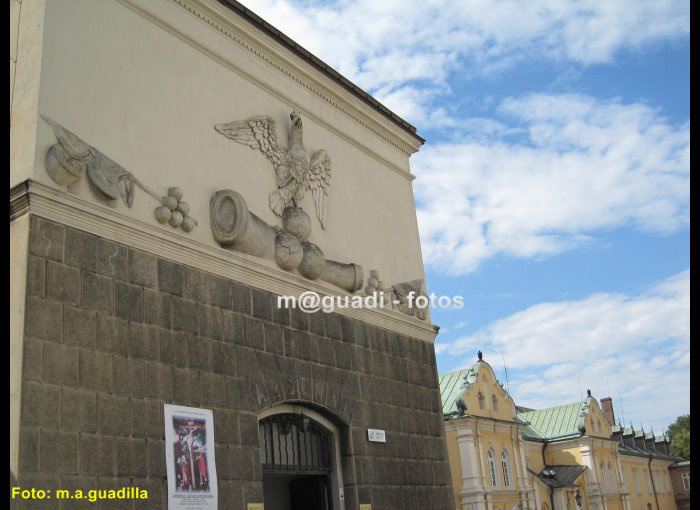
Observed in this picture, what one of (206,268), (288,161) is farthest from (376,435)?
(288,161)

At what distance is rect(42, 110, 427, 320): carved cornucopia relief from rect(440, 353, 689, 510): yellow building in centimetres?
2113

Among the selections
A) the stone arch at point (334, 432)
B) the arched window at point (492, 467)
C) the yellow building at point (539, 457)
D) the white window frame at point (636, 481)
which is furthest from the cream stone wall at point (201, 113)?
the white window frame at point (636, 481)

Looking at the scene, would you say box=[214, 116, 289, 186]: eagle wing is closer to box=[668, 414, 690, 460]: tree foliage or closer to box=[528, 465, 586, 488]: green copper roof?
box=[528, 465, 586, 488]: green copper roof

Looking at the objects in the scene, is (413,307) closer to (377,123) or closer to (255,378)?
(377,123)

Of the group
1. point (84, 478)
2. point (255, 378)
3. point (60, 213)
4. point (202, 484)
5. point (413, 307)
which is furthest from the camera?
point (413, 307)

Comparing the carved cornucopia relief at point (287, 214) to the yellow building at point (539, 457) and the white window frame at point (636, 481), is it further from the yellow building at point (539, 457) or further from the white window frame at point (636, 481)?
the white window frame at point (636, 481)

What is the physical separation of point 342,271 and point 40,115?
5262mm

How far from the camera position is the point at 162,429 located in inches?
348

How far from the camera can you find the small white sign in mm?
11891

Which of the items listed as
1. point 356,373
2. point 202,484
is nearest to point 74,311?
point 202,484

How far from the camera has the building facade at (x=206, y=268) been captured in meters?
8.14

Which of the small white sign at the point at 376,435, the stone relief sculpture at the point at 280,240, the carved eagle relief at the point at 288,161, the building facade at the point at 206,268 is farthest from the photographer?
the small white sign at the point at 376,435

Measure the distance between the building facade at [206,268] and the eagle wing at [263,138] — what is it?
3cm

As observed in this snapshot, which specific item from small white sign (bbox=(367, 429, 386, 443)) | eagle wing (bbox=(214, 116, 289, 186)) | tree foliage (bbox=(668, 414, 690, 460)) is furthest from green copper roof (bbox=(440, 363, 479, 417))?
tree foliage (bbox=(668, 414, 690, 460))
